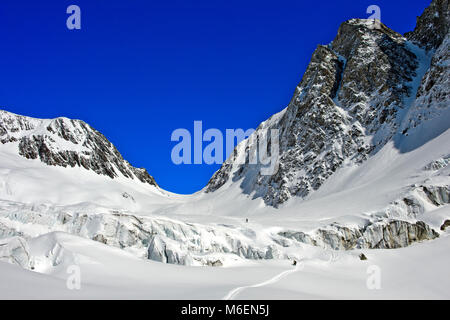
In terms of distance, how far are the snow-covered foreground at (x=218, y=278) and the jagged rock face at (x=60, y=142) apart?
109 m

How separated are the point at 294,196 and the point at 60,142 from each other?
79.5 meters

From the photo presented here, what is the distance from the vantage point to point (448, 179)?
52.9 meters

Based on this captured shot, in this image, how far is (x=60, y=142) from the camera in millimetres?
129875

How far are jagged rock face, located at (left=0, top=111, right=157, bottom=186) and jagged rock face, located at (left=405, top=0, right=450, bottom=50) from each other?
3914 inches

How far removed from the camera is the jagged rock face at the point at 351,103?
8381 centimetres

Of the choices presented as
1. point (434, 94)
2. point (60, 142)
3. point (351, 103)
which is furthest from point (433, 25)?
point (60, 142)

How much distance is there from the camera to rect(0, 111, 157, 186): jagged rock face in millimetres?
124875

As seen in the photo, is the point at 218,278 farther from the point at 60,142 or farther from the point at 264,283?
the point at 60,142

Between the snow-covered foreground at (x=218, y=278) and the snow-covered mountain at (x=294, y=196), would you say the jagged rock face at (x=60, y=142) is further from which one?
the snow-covered foreground at (x=218, y=278)

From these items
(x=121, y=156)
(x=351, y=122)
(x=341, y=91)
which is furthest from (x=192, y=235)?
(x=121, y=156)

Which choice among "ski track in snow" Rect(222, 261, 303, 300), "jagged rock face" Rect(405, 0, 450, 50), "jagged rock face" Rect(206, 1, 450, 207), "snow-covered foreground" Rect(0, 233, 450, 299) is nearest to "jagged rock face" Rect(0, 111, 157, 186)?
"jagged rock face" Rect(206, 1, 450, 207)

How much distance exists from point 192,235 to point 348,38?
87.2 m

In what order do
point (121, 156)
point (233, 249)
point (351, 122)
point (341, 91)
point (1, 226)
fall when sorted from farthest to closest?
point (121, 156), point (341, 91), point (351, 122), point (233, 249), point (1, 226)
